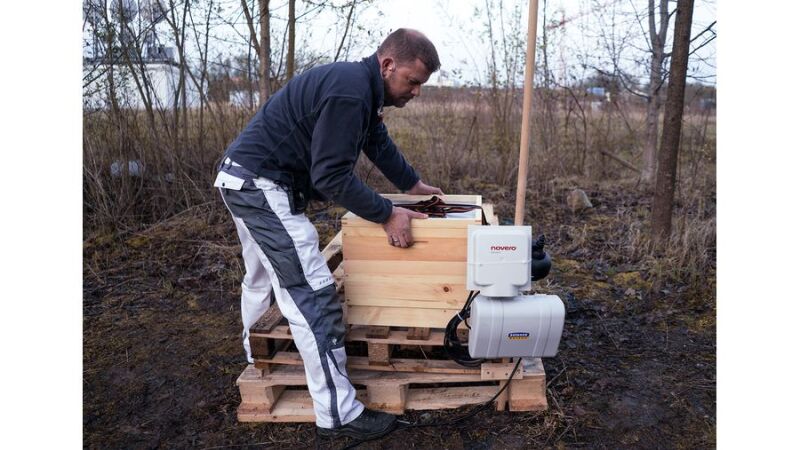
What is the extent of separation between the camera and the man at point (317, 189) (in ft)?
8.09

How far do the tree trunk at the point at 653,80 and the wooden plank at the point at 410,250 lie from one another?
17.7ft

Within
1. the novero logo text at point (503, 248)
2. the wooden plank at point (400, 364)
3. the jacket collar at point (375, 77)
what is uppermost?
the jacket collar at point (375, 77)

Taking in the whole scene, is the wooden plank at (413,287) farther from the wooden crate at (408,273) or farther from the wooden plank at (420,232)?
the wooden plank at (420,232)

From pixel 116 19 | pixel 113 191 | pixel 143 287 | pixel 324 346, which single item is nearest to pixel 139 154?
pixel 113 191

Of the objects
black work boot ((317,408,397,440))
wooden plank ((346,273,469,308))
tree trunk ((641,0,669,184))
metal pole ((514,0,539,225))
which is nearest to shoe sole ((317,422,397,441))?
black work boot ((317,408,397,440))

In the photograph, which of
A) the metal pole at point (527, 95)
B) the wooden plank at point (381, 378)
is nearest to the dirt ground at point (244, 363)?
the wooden plank at point (381, 378)

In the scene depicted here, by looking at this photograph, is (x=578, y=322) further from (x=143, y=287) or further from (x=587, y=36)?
(x=587, y=36)

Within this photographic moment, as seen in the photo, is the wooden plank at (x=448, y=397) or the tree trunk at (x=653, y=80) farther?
the tree trunk at (x=653, y=80)

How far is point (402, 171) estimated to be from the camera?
3.30 meters

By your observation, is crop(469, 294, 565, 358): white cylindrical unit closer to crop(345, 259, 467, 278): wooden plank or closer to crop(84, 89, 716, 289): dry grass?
crop(345, 259, 467, 278): wooden plank

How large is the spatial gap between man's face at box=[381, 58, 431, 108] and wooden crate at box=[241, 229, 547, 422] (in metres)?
0.95

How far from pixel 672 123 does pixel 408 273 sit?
9.94ft

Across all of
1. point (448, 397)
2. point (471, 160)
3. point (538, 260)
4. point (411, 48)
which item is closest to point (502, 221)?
point (471, 160)

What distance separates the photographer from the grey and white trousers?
2.57 metres
